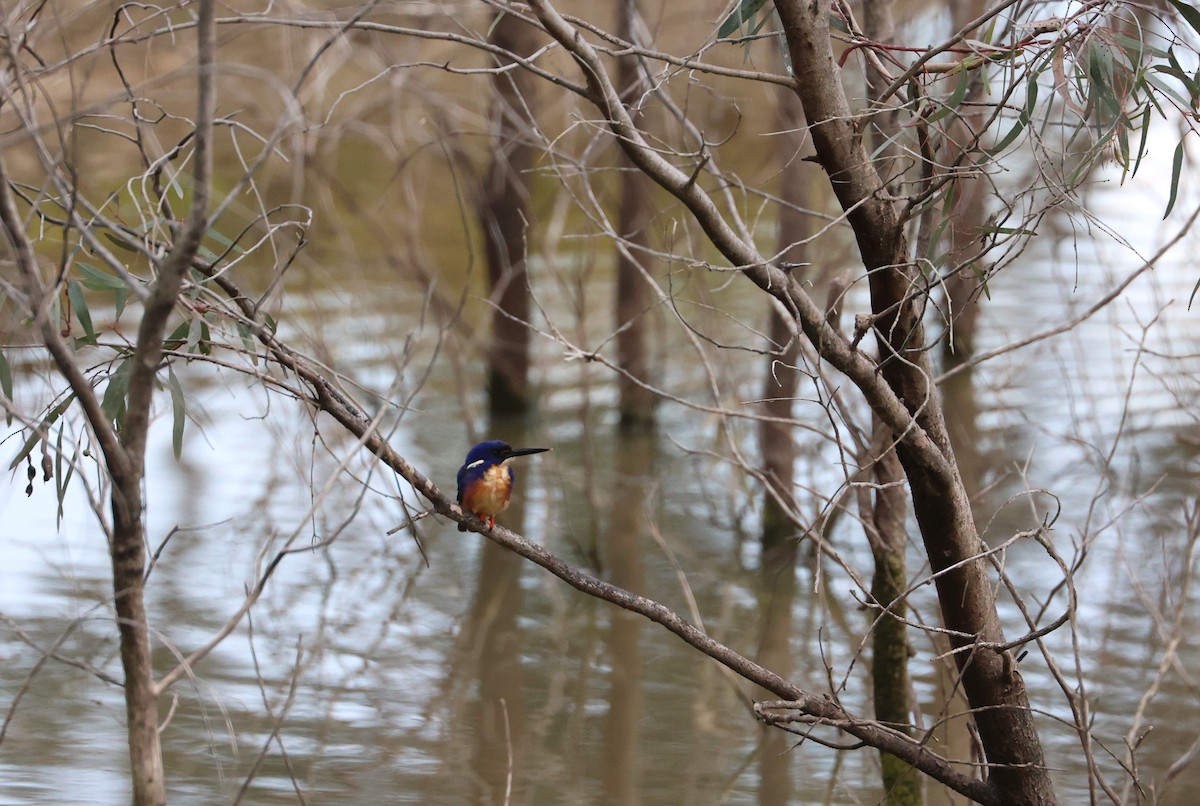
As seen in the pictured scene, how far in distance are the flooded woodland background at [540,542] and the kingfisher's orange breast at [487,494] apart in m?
0.36

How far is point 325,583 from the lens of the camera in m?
5.51

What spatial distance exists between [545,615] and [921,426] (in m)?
3.18

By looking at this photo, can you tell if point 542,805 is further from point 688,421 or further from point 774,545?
point 688,421

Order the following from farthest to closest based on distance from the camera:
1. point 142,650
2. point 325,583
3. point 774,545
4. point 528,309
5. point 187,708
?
point 528,309, point 774,545, point 325,583, point 187,708, point 142,650

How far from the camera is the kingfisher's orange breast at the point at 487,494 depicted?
2857mm

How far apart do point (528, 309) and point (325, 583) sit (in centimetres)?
263

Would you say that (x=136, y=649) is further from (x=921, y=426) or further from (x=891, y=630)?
(x=891, y=630)

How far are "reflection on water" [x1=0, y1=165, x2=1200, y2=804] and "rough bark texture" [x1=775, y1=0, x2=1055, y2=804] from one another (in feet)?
0.85

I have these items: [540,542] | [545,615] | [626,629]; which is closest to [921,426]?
[626,629]

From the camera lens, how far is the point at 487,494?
286 centimetres

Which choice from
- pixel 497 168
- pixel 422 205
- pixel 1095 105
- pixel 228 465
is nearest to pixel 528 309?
pixel 497 168

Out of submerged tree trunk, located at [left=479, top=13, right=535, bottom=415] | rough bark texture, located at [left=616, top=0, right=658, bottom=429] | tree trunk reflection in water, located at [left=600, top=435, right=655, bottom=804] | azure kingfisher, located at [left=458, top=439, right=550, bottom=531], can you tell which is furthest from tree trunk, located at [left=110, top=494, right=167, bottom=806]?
submerged tree trunk, located at [left=479, top=13, right=535, bottom=415]

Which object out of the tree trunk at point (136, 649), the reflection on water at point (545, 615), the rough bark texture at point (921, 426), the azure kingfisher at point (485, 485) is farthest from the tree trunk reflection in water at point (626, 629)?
the tree trunk at point (136, 649)

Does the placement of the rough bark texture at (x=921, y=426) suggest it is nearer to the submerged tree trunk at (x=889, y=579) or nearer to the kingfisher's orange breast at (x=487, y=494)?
the submerged tree trunk at (x=889, y=579)
